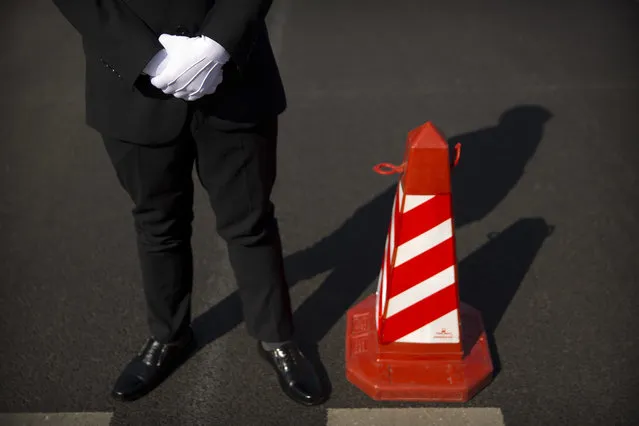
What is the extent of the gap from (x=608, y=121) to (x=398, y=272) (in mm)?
2691

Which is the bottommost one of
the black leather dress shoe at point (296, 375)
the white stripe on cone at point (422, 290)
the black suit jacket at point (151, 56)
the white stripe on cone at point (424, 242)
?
the black leather dress shoe at point (296, 375)

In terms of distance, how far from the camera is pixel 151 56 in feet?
8.30

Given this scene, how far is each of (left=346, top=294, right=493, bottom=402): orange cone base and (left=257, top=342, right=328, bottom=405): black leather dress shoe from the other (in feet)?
0.54

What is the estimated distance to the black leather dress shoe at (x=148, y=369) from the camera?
327 centimetres

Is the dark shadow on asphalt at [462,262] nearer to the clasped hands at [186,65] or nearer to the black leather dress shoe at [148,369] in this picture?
the black leather dress shoe at [148,369]

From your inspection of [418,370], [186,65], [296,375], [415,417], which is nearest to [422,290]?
[418,370]

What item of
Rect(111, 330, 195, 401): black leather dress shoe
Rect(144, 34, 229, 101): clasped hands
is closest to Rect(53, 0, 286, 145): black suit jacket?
Rect(144, 34, 229, 101): clasped hands

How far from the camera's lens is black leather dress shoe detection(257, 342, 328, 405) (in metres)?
3.22

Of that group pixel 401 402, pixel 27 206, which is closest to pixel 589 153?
pixel 401 402

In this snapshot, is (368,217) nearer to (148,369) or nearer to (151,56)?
(148,369)

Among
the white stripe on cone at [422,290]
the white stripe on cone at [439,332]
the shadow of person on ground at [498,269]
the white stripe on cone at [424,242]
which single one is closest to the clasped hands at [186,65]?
the white stripe on cone at [424,242]

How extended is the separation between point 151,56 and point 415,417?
5.56 ft

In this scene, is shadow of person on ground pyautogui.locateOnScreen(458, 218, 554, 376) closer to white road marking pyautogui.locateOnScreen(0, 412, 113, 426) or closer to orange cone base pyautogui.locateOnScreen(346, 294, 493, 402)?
orange cone base pyautogui.locateOnScreen(346, 294, 493, 402)

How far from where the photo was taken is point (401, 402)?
3.23m
